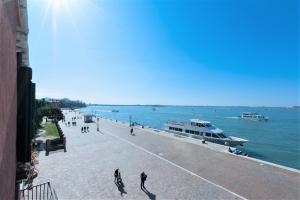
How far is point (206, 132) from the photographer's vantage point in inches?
1797

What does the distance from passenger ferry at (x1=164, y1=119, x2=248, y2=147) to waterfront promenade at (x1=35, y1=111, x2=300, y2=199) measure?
1853 centimetres

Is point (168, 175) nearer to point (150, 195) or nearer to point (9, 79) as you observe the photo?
point (150, 195)

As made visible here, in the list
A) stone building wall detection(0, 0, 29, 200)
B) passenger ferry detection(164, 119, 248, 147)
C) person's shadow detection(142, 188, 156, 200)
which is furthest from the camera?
passenger ferry detection(164, 119, 248, 147)

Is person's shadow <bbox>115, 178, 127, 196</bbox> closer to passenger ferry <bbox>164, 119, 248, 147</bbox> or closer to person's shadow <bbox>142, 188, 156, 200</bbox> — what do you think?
person's shadow <bbox>142, 188, 156, 200</bbox>

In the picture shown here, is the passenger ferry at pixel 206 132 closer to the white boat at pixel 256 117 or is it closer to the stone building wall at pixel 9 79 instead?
the stone building wall at pixel 9 79

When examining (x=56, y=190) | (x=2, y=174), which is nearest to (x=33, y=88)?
(x=2, y=174)

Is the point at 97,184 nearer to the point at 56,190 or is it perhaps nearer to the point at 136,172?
the point at 56,190

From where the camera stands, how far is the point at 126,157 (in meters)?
24.1

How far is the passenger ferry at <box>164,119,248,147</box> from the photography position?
144 feet

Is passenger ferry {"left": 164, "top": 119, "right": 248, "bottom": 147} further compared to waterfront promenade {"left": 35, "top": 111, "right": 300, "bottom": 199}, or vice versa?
passenger ferry {"left": 164, "top": 119, "right": 248, "bottom": 147}

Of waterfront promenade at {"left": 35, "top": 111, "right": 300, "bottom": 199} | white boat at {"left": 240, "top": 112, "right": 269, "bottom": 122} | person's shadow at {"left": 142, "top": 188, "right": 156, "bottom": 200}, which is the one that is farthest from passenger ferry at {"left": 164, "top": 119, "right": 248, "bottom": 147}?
white boat at {"left": 240, "top": 112, "right": 269, "bottom": 122}

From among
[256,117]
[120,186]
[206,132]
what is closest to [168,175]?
[120,186]

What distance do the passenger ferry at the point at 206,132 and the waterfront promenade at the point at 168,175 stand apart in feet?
60.8

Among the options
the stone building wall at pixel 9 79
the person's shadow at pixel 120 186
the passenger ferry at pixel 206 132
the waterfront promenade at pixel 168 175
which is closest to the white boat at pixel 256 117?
the passenger ferry at pixel 206 132
